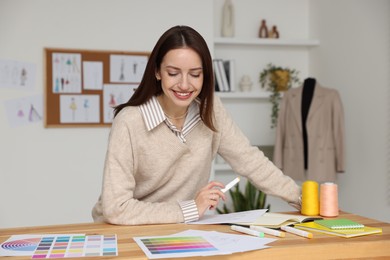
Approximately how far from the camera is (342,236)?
71.5 inches

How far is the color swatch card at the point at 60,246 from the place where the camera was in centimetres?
157

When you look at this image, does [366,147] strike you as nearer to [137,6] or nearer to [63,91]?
[137,6]

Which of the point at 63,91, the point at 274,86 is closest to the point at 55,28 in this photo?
the point at 63,91

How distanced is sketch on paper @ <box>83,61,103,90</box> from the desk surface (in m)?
2.64

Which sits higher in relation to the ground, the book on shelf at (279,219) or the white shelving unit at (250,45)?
the white shelving unit at (250,45)

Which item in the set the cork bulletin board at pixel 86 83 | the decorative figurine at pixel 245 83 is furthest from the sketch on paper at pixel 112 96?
the decorative figurine at pixel 245 83

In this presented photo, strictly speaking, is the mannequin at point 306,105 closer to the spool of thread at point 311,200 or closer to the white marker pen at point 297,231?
the spool of thread at point 311,200

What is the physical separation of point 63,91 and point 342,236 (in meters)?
3.06

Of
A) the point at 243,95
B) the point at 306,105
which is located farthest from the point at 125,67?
the point at 306,105

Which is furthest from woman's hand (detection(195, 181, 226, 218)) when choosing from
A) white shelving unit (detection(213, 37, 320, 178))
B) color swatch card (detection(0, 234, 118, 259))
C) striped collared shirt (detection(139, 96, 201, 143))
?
white shelving unit (detection(213, 37, 320, 178))

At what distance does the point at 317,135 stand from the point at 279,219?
270 cm

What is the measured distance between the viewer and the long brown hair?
2078 millimetres

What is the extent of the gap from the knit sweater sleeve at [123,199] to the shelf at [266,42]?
120 inches

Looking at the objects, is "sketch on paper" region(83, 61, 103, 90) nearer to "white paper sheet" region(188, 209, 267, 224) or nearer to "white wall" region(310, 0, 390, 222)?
"white wall" region(310, 0, 390, 222)
